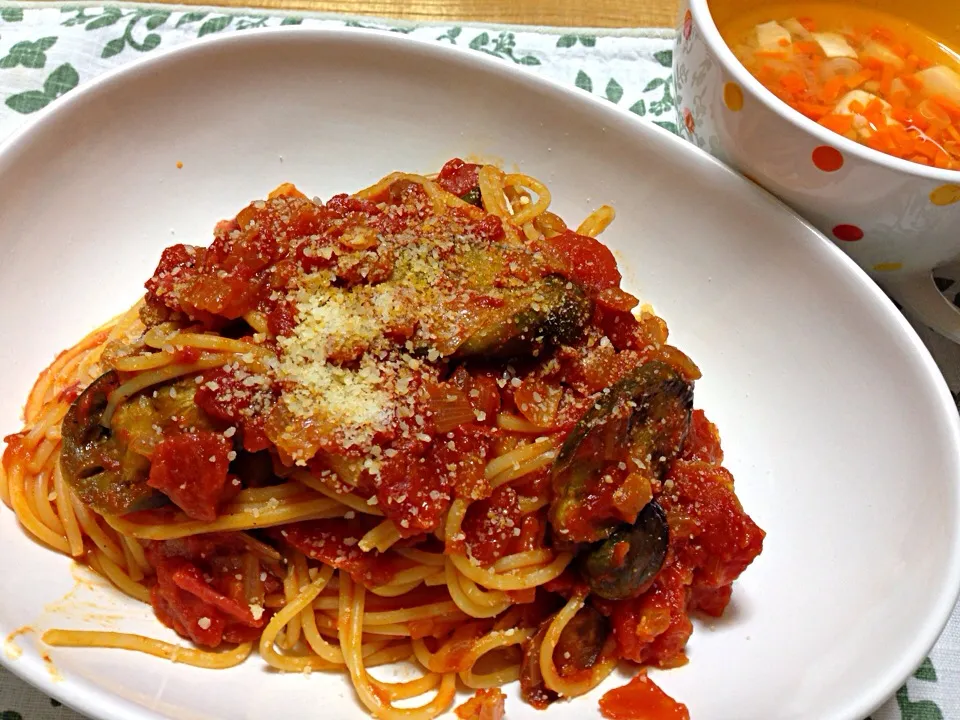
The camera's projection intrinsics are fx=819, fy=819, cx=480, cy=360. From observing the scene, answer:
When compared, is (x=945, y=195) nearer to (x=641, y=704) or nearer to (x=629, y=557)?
(x=629, y=557)

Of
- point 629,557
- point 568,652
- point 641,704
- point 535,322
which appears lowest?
point 641,704

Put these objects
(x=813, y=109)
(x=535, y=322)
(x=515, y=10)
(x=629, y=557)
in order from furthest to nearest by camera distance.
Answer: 1. (x=515, y=10)
2. (x=813, y=109)
3. (x=535, y=322)
4. (x=629, y=557)

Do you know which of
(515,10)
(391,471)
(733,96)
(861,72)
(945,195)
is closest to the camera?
(391,471)

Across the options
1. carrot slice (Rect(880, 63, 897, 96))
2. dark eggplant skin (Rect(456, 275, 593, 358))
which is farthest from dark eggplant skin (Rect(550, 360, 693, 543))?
carrot slice (Rect(880, 63, 897, 96))

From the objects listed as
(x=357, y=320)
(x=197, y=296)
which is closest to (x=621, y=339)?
(x=357, y=320)

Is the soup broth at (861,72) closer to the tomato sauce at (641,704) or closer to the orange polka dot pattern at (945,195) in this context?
the orange polka dot pattern at (945,195)

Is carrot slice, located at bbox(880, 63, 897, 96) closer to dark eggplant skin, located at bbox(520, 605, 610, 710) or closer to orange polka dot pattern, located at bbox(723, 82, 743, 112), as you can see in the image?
orange polka dot pattern, located at bbox(723, 82, 743, 112)

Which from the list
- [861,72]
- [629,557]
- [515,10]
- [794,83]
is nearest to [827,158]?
[794,83]
